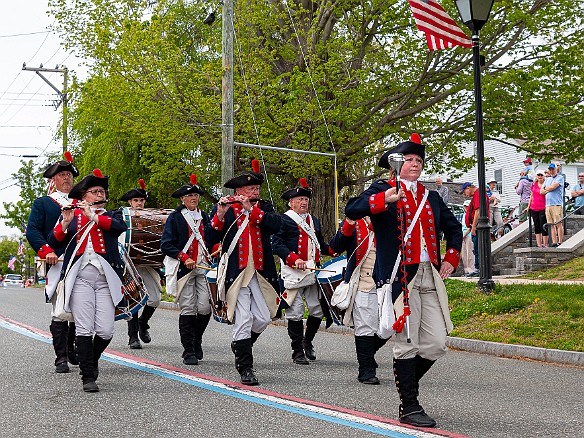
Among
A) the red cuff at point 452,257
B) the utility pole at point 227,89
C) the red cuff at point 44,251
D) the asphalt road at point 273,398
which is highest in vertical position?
the utility pole at point 227,89

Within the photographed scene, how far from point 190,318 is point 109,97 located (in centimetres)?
1910

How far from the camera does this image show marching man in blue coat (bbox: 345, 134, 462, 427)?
6.67 meters

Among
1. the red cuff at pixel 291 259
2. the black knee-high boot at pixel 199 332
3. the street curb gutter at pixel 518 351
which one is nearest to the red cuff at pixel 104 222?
the black knee-high boot at pixel 199 332

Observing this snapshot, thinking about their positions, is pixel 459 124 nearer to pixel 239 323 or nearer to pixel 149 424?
pixel 239 323

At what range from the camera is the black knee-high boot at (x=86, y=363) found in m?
8.23

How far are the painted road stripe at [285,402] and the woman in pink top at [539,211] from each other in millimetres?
11090

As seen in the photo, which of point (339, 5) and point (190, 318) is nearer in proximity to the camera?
point (190, 318)

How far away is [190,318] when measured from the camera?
10.6 meters

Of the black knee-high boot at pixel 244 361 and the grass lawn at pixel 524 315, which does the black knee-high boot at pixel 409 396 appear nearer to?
the black knee-high boot at pixel 244 361

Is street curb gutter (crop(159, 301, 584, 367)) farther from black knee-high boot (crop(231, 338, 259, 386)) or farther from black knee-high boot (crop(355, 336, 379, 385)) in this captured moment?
black knee-high boot (crop(231, 338, 259, 386))

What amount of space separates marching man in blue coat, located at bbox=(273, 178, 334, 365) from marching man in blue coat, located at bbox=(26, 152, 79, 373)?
247 cm

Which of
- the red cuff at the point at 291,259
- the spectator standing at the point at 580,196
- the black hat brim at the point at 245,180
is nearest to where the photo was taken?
the black hat brim at the point at 245,180

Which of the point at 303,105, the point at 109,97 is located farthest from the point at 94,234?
the point at 109,97

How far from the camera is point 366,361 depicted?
8.89m
